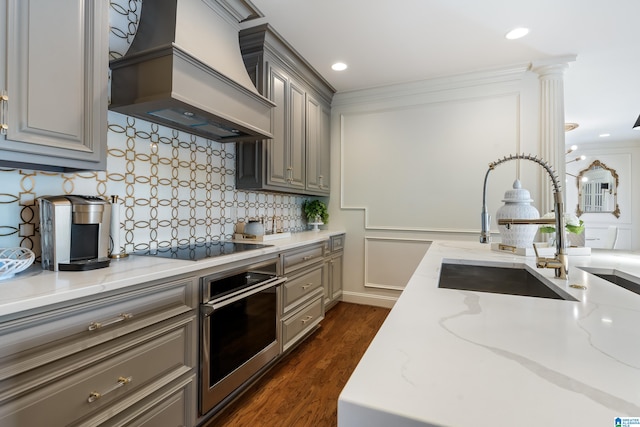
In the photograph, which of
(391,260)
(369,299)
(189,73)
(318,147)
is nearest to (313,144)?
(318,147)

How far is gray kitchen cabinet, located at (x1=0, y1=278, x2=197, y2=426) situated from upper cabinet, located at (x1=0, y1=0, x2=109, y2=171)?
1.95ft

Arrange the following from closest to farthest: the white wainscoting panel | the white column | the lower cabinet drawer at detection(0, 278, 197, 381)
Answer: the lower cabinet drawer at detection(0, 278, 197, 381) → the white column → the white wainscoting panel

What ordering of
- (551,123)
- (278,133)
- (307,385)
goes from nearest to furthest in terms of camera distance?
(307,385) < (278,133) < (551,123)

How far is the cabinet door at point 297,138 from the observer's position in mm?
2895

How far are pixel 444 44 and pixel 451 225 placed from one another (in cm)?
180

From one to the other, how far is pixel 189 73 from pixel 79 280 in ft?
3.67

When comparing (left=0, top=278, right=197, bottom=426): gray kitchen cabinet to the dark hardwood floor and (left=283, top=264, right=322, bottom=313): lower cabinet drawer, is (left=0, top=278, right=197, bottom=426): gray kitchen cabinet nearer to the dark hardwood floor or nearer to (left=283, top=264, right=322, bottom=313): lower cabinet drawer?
the dark hardwood floor

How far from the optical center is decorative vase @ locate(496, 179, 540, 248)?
1486 mm

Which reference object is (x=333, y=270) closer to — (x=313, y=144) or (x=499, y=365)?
(x=313, y=144)

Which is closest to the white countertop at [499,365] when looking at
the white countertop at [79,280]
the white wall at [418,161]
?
the white countertop at [79,280]

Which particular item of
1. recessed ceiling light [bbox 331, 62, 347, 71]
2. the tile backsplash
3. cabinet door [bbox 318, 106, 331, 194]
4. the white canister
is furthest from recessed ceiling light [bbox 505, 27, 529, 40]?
the white canister

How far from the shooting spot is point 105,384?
1.13 meters

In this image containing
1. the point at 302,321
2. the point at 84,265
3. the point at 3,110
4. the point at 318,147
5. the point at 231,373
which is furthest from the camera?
the point at 318,147

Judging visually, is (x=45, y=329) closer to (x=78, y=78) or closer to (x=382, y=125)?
(x=78, y=78)
